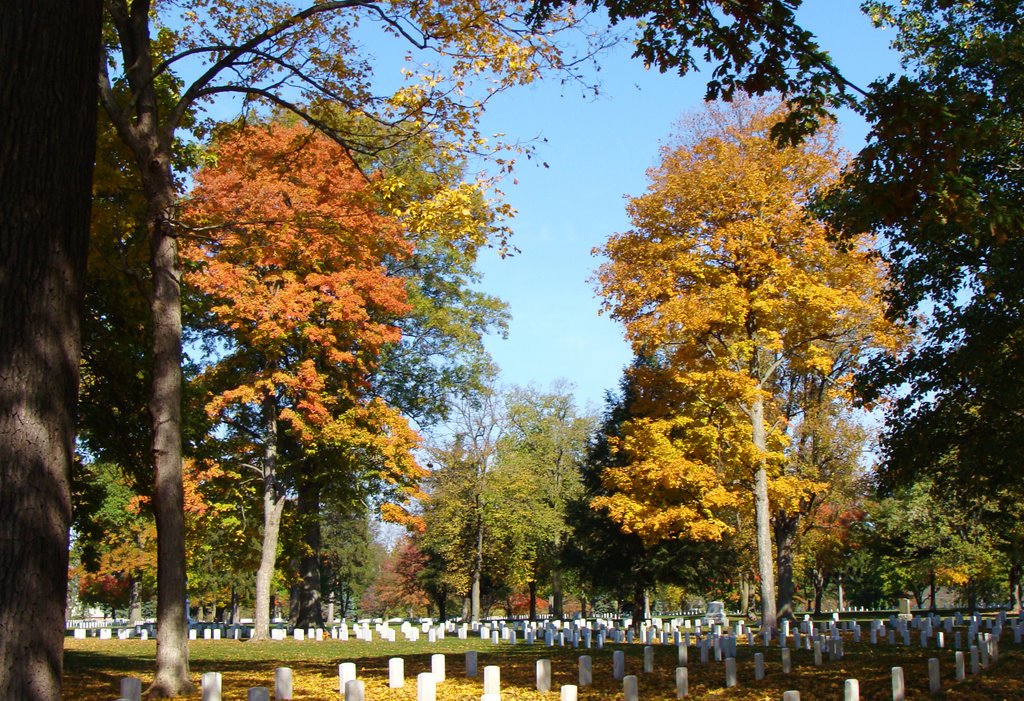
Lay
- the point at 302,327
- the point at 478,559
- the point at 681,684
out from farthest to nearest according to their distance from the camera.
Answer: the point at 478,559 < the point at 302,327 < the point at 681,684

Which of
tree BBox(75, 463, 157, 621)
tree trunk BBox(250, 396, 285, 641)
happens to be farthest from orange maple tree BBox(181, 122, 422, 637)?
tree BBox(75, 463, 157, 621)

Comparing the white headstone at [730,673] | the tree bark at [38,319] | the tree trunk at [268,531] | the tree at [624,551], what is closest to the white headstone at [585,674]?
the white headstone at [730,673]

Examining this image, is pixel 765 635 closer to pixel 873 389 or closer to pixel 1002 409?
pixel 873 389

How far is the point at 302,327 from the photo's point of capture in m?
25.0

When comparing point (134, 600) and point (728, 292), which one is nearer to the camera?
point (728, 292)

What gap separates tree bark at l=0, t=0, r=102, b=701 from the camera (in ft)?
16.4

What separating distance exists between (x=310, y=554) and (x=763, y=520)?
49.0 ft

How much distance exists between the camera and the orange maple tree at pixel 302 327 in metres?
23.3

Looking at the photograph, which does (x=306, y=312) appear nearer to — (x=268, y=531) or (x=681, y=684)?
(x=268, y=531)

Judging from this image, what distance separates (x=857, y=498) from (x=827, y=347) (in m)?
10.4

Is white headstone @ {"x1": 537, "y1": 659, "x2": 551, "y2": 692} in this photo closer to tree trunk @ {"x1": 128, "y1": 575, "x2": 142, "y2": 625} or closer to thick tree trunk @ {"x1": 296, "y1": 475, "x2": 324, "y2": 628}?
thick tree trunk @ {"x1": 296, "y1": 475, "x2": 324, "y2": 628}

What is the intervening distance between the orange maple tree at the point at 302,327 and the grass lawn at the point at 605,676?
329 inches

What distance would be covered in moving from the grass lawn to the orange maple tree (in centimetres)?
836

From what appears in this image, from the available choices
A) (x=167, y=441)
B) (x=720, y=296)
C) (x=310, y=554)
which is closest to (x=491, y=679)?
(x=167, y=441)
